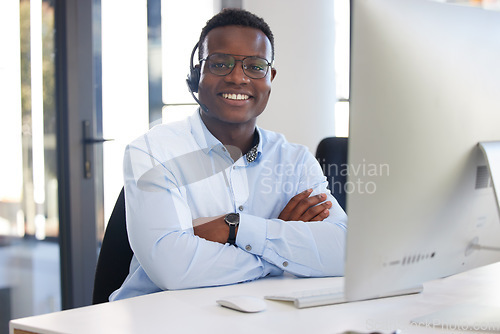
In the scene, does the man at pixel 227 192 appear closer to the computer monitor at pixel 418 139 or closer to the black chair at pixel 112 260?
the black chair at pixel 112 260

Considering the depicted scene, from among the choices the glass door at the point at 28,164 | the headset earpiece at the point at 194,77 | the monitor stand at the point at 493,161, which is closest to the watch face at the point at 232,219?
the headset earpiece at the point at 194,77

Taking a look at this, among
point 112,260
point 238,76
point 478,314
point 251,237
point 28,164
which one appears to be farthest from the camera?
point 28,164

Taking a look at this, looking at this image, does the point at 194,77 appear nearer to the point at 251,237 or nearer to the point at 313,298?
the point at 251,237

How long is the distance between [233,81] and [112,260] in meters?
0.66

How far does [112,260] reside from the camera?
1.54 meters

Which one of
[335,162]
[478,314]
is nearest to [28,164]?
[335,162]

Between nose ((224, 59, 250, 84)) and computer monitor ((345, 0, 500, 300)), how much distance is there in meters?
0.96

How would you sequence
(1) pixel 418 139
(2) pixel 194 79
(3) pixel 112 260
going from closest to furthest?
(1) pixel 418 139, (3) pixel 112 260, (2) pixel 194 79

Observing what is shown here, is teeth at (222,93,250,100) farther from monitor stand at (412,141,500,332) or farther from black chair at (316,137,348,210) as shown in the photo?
monitor stand at (412,141,500,332)

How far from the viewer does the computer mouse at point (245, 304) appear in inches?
39.9

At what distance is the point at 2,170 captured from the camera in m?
2.52

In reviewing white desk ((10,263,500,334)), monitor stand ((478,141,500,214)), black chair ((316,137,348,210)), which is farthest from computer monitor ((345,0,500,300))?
black chair ((316,137,348,210))

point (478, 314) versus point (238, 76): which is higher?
point (238, 76)

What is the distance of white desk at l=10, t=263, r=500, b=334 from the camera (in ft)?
3.03
